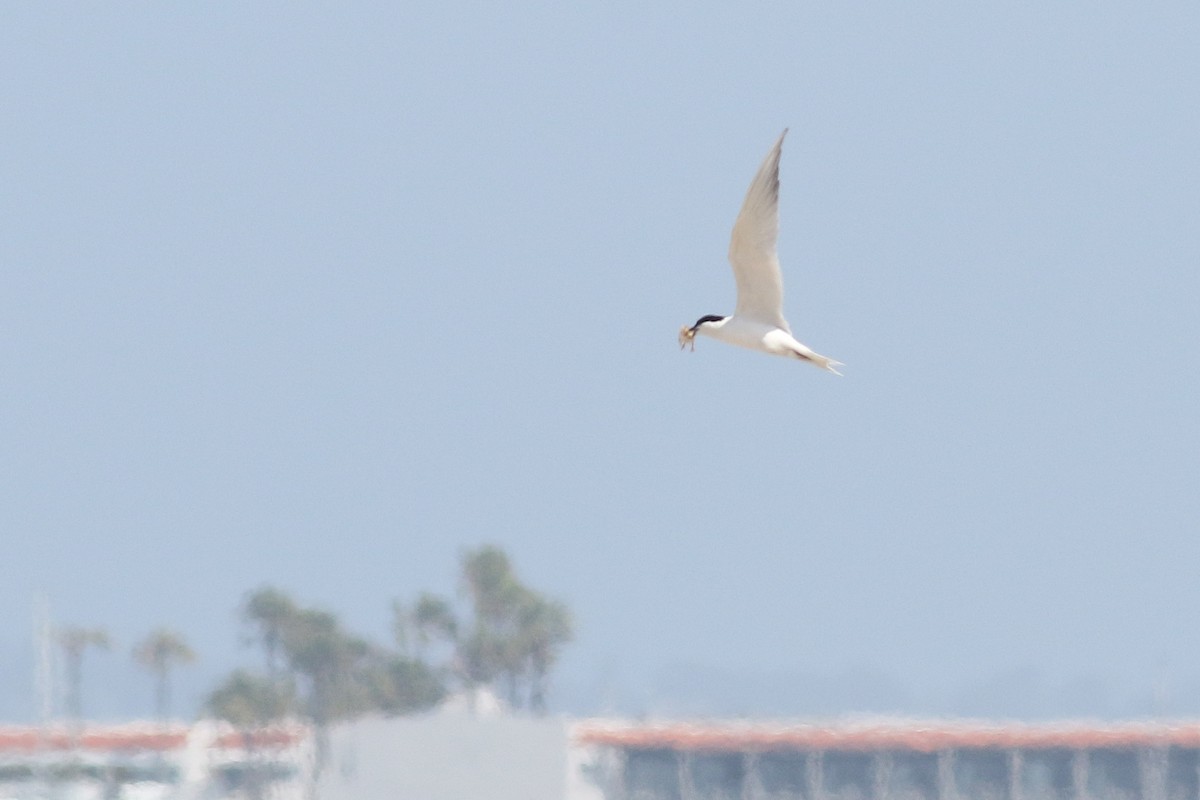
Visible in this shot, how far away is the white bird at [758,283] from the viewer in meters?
19.5

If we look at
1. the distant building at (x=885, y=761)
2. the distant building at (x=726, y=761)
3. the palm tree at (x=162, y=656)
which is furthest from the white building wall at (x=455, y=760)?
the palm tree at (x=162, y=656)

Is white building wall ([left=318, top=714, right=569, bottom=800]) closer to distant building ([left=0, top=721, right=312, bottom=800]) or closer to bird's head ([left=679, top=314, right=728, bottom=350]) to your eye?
distant building ([left=0, top=721, right=312, bottom=800])

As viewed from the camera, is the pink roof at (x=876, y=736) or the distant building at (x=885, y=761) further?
the distant building at (x=885, y=761)

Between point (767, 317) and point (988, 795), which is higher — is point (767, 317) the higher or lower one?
the higher one

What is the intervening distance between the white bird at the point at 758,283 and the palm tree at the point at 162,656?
146ft

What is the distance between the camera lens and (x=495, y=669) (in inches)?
2034

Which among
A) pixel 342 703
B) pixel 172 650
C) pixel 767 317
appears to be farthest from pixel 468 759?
pixel 767 317

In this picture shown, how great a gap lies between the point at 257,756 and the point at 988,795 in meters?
15.2

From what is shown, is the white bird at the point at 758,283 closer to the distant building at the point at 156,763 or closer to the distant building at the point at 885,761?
the distant building at the point at 885,761

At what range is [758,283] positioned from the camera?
787 inches

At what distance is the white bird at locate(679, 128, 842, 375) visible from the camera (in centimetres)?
1948

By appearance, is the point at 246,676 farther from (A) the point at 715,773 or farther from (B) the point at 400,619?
(A) the point at 715,773

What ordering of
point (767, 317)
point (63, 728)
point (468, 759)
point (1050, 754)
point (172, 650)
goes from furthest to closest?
point (172, 650), point (63, 728), point (1050, 754), point (468, 759), point (767, 317)

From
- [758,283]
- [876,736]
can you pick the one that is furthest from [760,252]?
[876,736]
